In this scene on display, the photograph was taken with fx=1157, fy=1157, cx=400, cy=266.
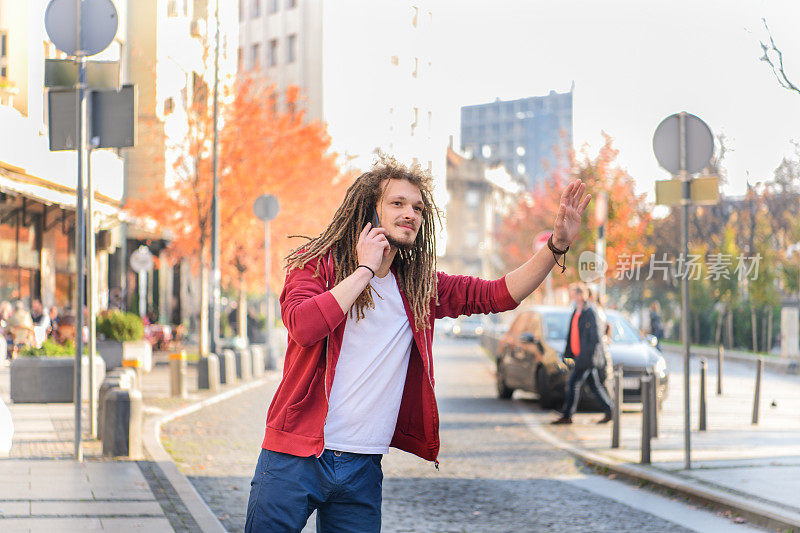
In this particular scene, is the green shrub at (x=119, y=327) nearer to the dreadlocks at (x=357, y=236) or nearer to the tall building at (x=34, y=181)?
the tall building at (x=34, y=181)

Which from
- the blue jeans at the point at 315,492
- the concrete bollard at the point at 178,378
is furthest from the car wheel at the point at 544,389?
the blue jeans at the point at 315,492

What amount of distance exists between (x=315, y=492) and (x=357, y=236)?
2.57 feet

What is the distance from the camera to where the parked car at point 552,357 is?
15391 millimetres

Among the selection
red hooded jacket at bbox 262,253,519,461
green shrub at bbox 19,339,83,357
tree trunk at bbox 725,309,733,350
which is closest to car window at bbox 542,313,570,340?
green shrub at bbox 19,339,83,357

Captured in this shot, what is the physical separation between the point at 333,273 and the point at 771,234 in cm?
4521

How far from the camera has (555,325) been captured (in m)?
16.8

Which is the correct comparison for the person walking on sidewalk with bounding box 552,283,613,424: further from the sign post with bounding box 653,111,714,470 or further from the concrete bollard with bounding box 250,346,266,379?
the concrete bollard with bounding box 250,346,266,379

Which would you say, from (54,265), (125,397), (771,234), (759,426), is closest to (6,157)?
(54,265)

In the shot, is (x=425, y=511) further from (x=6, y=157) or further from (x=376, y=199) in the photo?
(x=6, y=157)

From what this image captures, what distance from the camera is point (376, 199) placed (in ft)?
11.7

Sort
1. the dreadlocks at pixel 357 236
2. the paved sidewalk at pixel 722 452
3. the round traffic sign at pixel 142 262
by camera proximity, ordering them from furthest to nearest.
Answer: the round traffic sign at pixel 142 262, the paved sidewalk at pixel 722 452, the dreadlocks at pixel 357 236

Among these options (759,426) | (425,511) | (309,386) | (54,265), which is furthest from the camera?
(54,265)

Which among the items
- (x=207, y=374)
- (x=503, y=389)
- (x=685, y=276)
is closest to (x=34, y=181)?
(x=207, y=374)

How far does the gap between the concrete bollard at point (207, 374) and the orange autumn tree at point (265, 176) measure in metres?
9.90
